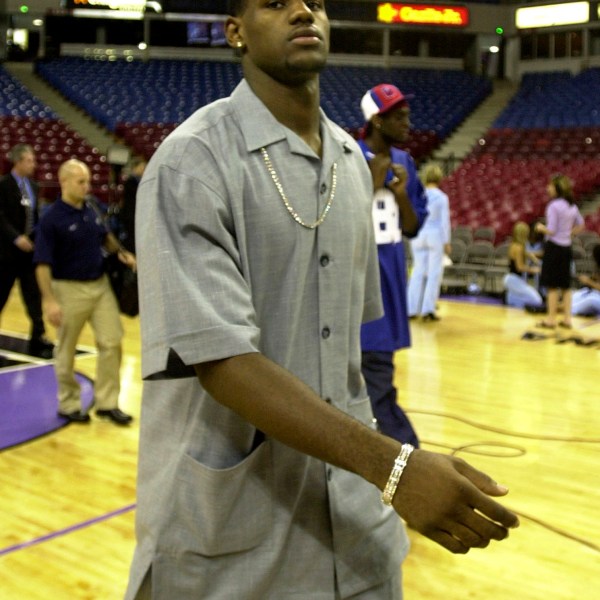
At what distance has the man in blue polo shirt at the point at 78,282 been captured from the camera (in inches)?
208

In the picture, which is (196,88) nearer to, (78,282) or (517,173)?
(517,173)

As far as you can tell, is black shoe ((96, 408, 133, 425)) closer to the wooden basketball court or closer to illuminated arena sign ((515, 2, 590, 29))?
the wooden basketball court

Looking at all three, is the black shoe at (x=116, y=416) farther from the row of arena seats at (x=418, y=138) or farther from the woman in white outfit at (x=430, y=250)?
the row of arena seats at (x=418, y=138)

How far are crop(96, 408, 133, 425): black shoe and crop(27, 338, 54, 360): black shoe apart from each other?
2.16 meters

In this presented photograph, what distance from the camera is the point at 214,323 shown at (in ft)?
3.74

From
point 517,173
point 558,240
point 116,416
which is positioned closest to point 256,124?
point 116,416

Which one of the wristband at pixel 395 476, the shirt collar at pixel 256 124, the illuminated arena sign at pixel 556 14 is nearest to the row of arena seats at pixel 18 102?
the illuminated arena sign at pixel 556 14

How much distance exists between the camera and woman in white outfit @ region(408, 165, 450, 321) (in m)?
9.50

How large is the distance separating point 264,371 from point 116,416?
446cm

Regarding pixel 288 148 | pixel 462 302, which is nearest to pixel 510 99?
pixel 462 302

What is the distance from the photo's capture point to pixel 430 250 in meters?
9.60

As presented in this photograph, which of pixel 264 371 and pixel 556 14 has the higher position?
pixel 556 14

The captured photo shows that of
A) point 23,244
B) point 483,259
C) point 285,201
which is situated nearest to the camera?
point 285,201

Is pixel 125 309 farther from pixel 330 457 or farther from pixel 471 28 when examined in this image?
A: pixel 471 28
